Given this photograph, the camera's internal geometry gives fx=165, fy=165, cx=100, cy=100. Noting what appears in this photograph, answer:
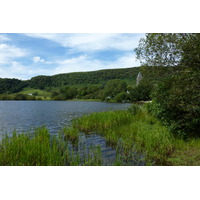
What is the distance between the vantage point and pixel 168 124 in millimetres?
9055

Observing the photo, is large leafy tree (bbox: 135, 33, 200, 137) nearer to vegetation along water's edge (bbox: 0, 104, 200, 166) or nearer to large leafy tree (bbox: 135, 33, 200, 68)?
large leafy tree (bbox: 135, 33, 200, 68)

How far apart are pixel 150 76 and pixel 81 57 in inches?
264

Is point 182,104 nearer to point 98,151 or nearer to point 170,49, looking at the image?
point 170,49

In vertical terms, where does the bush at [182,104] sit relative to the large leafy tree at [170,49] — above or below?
below

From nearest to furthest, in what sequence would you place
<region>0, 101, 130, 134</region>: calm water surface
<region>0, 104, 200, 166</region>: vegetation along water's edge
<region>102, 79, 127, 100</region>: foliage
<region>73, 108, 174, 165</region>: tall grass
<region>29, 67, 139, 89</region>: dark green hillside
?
<region>0, 104, 200, 166</region>: vegetation along water's edge, <region>73, 108, 174, 165</region>: tall grass, <region>0, 101, 130, 134</region>: calm water surface, <region>29, 67, 139, 89</region>: dark green hillside, <region>102, 79, 127, 100</region>: foliage

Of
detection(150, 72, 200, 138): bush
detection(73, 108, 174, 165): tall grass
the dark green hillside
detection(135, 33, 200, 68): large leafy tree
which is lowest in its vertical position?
detection(73, 108, 174, 165): tall grass

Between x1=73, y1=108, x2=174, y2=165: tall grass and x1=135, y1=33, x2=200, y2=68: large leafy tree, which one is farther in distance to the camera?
x1=135, y1=33, x2=200, y2=68: large leafy tree

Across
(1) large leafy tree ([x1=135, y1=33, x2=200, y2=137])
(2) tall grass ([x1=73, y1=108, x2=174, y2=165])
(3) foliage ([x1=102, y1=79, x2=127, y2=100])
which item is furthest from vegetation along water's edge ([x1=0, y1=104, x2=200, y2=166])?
(3) foliage ([x1=102, y1=79, x2=127, y2=100])

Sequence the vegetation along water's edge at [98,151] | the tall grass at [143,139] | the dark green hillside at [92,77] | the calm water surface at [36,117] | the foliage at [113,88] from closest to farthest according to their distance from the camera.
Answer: the vegetation along water's edge at [98,151], the tall grass at [143,139], the calm water surface at [36,117], the dark green hillside at [92,77], the foliage at [113,88]

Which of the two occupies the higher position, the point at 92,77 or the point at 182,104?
the point at 92,77

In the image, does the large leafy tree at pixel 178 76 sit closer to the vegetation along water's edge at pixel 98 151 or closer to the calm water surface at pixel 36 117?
the vegetation along water's edge at pixel 98 151

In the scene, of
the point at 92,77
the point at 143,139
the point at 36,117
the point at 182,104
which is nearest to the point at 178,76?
the point at 182,104

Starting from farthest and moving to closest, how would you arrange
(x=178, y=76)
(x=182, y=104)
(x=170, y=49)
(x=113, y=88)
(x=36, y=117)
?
(x=113, y=88)
(x=36, y=117)
(x=170, y=49)
(x=178, y=76)
(x=182, y=104)

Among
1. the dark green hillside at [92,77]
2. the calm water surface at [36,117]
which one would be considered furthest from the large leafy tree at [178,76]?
the dark green hillside at [92,77]
